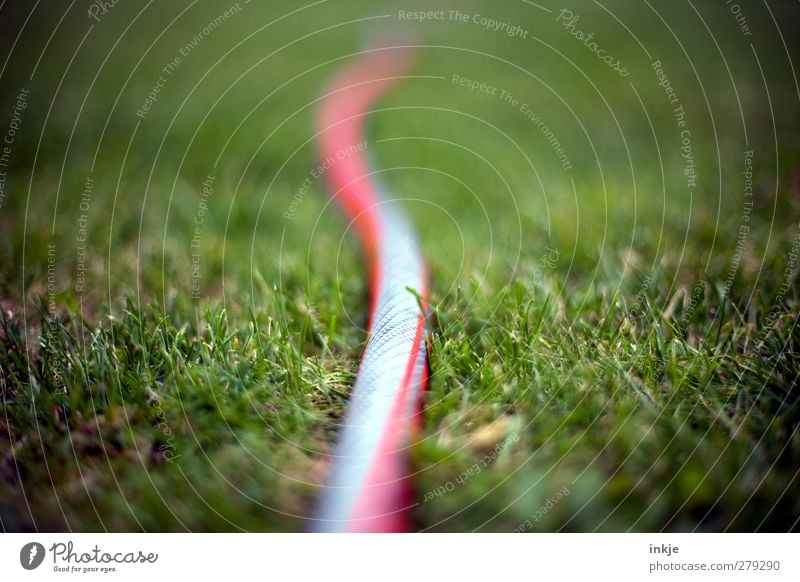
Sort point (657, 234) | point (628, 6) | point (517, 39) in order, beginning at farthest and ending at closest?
1. point (517, 39)
2. point (628, 6)
3. point (657, 234)

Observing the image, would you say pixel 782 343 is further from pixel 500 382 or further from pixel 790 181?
pixel 790 181

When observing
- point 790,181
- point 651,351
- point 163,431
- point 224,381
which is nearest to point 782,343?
point 651,351

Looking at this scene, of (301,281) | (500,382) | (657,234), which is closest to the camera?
(500,382)
